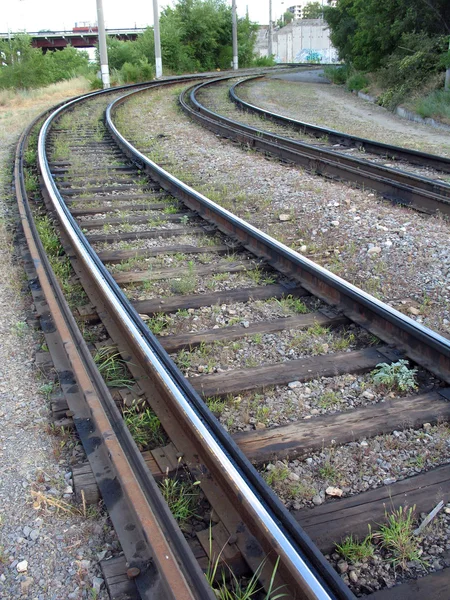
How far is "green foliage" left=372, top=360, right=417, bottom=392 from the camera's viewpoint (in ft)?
11.0

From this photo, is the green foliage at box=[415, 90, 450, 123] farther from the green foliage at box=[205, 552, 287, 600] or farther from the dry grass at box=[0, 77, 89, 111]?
the green foliage at box=[205, 552, 287, 600]

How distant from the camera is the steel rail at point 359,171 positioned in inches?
281

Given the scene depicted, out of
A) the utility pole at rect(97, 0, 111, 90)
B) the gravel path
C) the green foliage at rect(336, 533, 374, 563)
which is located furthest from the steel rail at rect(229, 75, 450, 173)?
the utility pole at rect(97, 0, 111, 90)

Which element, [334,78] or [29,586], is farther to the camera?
[334,78]

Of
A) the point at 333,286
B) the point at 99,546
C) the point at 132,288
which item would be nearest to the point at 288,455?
the point at 99,546

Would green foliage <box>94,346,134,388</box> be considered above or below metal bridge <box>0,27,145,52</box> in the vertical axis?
below

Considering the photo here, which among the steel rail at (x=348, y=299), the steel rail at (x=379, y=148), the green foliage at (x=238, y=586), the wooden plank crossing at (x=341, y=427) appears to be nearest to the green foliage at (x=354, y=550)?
the green foliage at (x=238, y=586)

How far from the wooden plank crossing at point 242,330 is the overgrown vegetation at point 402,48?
12.8 meters

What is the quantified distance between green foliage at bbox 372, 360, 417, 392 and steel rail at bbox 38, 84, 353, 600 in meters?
1.14

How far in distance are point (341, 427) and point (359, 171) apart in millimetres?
6032

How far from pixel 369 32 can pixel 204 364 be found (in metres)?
22.6

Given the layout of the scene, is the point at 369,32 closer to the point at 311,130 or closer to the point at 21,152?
the point at 311,130

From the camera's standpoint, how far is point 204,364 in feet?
12.1

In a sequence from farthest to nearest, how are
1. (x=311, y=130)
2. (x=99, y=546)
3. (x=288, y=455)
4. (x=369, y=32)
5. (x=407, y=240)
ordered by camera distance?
(x=369, y=32) → (x=311, y=130) → (x=407, y=240) → (x=288, y=455) → (x=99, y=546)
